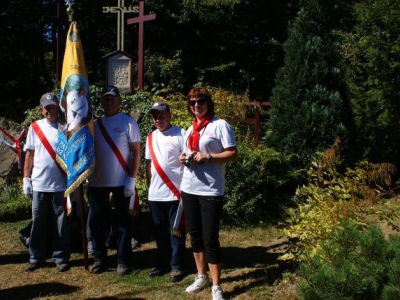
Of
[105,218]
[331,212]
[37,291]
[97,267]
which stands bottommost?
[37,291]

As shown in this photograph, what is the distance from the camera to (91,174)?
14.8ft

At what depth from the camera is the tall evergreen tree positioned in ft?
24.8

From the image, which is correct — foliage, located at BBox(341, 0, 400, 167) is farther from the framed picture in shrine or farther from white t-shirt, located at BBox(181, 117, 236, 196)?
white t-shirt, located at BBox(181, 117, 236, 196)

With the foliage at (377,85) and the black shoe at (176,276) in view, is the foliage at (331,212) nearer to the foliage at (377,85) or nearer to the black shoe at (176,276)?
the black shoe at (176,276)

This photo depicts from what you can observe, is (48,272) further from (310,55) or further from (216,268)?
(310,55)

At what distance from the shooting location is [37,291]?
4.40 meters

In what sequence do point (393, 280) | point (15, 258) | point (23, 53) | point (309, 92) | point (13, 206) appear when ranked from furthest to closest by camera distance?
point (23, 53) → point (309, 92) → point (13, 206) → point (15, 258) → point (393, 280)

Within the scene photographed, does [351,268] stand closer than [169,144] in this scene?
Yes

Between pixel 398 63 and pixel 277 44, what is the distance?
872cm

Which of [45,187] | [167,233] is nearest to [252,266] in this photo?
[167,233]

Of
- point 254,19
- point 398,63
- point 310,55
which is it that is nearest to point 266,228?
point 310,55

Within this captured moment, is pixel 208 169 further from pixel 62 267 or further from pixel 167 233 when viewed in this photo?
pixel 62 267

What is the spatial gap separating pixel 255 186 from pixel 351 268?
398 cm

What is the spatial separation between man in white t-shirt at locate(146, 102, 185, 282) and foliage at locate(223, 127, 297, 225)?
1977mm
